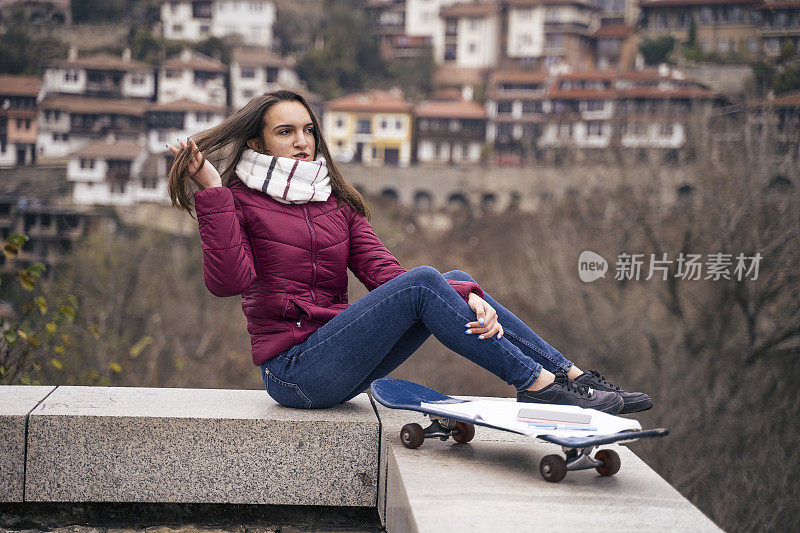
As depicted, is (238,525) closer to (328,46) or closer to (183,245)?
(183,245)

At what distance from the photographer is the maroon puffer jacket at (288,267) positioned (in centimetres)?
218

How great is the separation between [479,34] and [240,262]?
1403 inches

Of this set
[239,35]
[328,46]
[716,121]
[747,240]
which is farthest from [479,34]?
[747,240]

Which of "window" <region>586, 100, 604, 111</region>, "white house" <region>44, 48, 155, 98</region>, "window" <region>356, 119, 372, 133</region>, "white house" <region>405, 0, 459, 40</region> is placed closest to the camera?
"window" <region>586, 100, 604, 111</region>

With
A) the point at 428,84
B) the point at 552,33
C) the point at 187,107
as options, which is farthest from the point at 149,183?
the point at 552,33

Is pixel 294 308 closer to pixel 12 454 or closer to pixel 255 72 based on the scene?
pixel 12 454

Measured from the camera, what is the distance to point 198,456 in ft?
7.02

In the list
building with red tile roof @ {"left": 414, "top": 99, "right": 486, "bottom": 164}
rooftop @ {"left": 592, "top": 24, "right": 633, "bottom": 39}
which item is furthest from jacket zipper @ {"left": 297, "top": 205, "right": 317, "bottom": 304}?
rooftop @ {"left": 592, "top": 24, "right": 633, "bottom": 39}

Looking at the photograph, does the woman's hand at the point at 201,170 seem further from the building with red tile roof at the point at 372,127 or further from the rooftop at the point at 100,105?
the building with red tile roof at the point at 372,127

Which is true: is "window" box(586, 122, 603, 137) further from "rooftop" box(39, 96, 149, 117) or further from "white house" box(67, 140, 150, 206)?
"rooftop" box(39, 96, 149, 117)

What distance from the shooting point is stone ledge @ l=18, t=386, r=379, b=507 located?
212 centimetres

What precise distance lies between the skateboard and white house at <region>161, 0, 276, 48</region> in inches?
1340

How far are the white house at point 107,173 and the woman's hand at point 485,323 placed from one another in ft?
87.2

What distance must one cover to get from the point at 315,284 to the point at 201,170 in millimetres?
394
